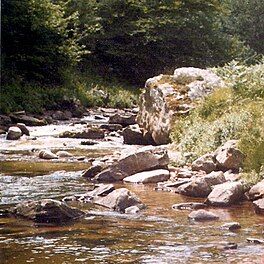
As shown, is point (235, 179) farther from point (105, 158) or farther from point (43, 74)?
point (43, 74)

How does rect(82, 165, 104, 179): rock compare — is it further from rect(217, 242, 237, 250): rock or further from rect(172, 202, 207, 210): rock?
rect(217, 242, 237, 250): rock

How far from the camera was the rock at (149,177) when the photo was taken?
380 inches

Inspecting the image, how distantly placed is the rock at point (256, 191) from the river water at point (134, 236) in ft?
0.77

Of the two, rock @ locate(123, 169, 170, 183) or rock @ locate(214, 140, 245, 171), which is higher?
rock @ locate(214, 140, 245, 171)

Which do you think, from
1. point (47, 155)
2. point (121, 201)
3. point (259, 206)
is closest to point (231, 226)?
point (259, 206)

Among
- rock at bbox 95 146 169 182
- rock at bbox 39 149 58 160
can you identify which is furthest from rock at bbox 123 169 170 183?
rock at bbox 39 149 58 160

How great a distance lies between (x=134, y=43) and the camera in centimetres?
3353

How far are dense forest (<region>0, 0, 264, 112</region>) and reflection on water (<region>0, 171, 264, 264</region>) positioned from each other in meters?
17.4

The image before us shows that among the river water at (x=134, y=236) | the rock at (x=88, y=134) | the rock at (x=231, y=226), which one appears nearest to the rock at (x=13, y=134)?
the rock at (x=88, y=134)

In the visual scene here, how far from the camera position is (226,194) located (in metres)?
7.98

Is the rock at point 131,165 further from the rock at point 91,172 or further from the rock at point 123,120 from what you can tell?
the rock at point 123,120

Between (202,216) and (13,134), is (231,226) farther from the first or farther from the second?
(13,134)

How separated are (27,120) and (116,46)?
1473 cm

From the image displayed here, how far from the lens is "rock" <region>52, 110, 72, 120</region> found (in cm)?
2138
